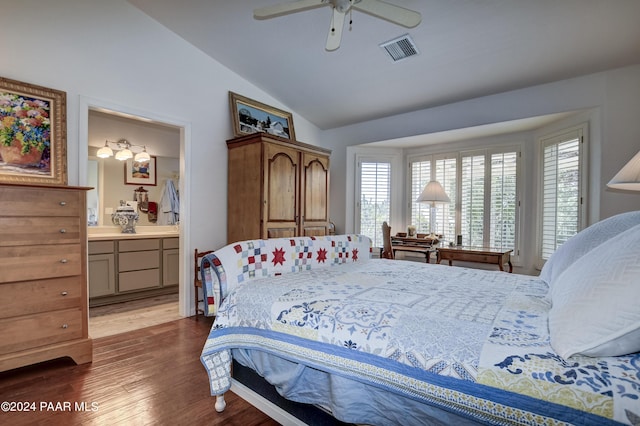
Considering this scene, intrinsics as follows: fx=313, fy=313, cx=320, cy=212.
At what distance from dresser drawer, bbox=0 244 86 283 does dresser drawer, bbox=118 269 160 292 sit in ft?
5.60

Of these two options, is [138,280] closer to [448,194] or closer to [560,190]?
[448,194]

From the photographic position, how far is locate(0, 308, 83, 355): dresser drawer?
6.73 ft

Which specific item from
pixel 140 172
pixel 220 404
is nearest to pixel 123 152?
pixel 140 172

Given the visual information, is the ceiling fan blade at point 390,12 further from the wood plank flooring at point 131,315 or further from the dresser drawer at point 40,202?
the wood plank flooring at point 131,315

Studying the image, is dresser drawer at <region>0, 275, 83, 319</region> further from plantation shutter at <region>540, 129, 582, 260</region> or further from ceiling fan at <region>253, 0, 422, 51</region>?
plantation shutter at <region>540, 129, 582, 260</region>

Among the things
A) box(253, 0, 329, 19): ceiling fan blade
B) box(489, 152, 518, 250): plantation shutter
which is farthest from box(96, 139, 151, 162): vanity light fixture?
box(489, 152, 518, 250): plantation shutter

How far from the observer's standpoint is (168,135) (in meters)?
4.78

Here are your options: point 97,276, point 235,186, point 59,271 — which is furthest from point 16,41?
point 97,276

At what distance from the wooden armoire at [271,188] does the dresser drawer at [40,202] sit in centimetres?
154

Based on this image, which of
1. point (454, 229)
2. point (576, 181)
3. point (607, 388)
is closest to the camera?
point (607, 388)

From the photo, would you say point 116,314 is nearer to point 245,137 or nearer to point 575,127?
point 245,137

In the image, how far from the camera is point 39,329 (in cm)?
216

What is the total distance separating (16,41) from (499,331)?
367cm

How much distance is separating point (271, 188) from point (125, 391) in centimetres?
215
